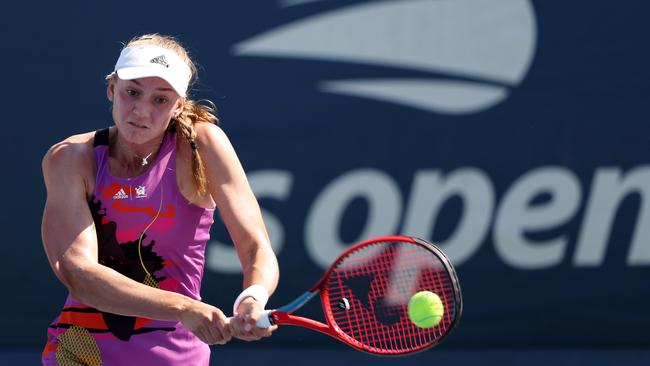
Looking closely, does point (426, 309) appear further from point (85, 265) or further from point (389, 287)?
point (85, 265)

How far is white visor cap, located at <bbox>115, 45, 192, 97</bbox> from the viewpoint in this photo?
262 cm

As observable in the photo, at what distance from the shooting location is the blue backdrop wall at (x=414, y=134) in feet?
15.2

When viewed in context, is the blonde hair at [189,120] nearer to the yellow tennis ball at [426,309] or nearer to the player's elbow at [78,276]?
the player's elbow at [78,276]

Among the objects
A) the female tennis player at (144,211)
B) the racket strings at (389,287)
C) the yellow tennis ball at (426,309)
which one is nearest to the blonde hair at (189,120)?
the female tennis player at (144,211)

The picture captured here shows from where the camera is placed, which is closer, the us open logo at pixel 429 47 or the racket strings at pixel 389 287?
the racket strings at pixel 389 287

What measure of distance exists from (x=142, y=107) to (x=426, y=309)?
89 cm

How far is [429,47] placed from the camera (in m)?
4.70

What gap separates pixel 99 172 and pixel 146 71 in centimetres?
30

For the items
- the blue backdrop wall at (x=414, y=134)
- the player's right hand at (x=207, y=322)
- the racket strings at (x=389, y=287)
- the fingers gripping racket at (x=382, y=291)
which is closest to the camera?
the player's right hand at (x=207, y=322)

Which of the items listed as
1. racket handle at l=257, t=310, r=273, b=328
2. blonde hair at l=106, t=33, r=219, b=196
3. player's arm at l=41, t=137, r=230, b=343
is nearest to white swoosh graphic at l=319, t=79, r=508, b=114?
blonde hair at l=106, t=33, r=219, b=196

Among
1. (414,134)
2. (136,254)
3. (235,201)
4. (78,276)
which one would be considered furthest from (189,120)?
(414,134)

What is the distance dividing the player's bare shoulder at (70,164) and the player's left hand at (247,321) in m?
0.51

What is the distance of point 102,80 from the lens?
462 centimetres

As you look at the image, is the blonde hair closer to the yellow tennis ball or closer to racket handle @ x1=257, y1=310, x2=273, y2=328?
racket handle @ x1=257, y1=310, x2=273, y2=328
